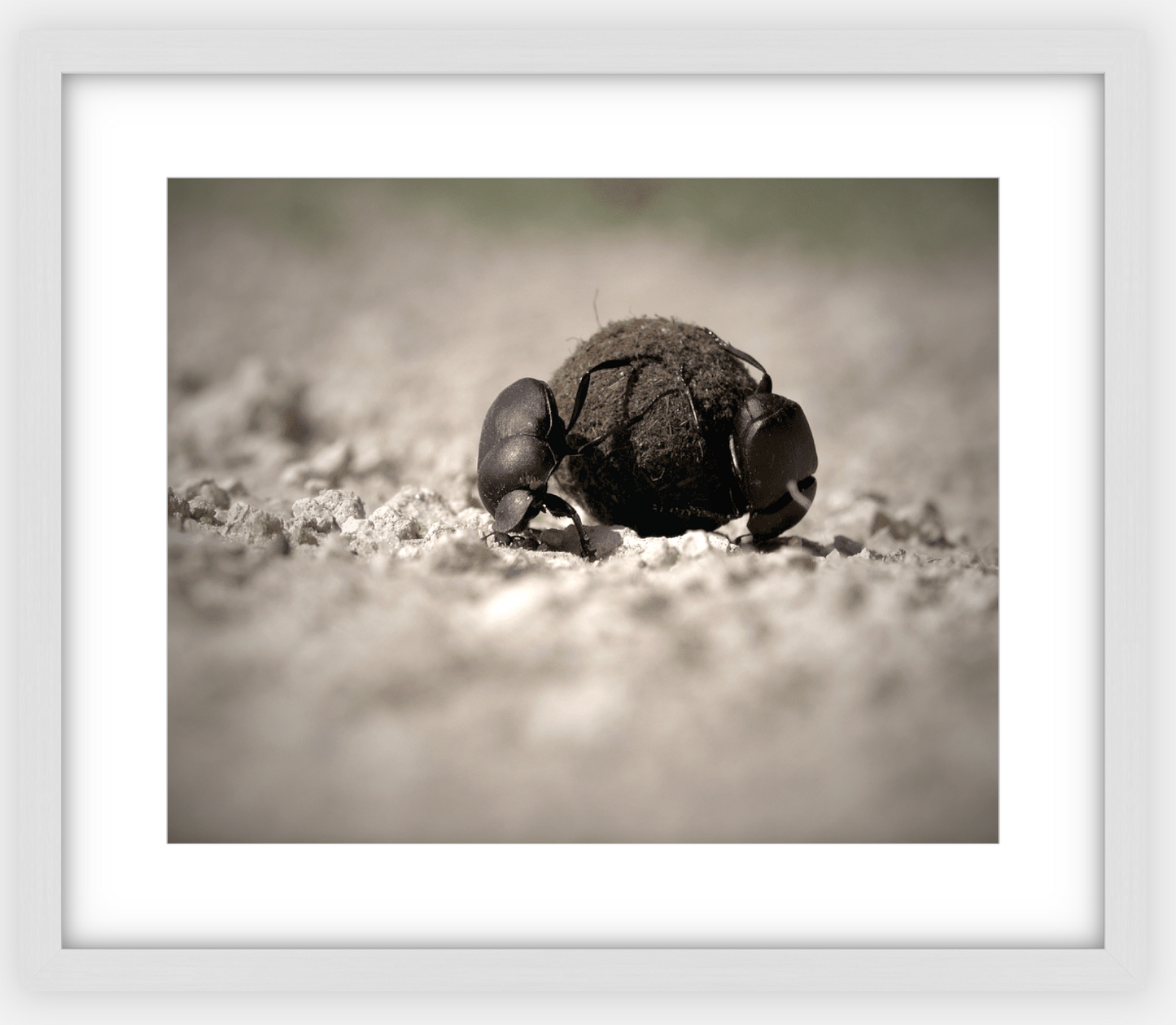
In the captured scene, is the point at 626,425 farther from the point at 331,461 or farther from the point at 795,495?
the point at 331,461

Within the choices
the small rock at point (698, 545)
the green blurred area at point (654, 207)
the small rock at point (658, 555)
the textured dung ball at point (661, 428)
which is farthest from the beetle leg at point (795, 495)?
the green blurred area at point (654, 207)

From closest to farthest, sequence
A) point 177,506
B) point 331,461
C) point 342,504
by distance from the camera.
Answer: point 177,506, point 342,504, point 331,461

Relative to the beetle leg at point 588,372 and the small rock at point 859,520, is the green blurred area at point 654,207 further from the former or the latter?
the small rock at point 859,520

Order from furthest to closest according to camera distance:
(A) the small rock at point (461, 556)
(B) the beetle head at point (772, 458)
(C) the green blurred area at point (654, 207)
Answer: (B) the beetle head at point (772, 458), (A) the small rock at point (461, 556), (C) the green blurred area at point (654, 207)

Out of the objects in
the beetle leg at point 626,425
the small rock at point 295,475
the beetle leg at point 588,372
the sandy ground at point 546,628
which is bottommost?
the sandy ground at point 546,628

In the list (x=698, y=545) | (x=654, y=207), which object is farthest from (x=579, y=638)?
(x=654, y=207)

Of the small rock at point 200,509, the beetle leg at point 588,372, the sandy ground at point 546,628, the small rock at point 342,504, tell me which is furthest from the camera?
the small rock at point 342,504
